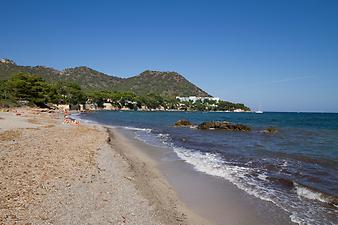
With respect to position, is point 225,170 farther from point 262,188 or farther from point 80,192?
point 80,192

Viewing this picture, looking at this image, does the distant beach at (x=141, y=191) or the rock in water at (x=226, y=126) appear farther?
the rock in water at (x=226, y=126)

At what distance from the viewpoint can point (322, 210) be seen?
10.0m

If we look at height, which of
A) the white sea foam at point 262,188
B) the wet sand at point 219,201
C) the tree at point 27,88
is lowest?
the wet sand at point 219,201

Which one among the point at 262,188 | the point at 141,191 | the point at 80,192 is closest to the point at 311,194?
the point at 262,188

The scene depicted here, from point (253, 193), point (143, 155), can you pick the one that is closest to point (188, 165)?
point (143, 155)

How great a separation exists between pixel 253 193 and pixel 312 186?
311 centimetres

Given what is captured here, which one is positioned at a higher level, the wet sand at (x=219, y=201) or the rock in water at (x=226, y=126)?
the rock in water at (x=226, y=126)

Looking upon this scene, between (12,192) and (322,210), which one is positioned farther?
(322,210)

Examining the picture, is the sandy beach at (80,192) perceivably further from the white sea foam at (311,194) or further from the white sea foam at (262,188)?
the white sea foam at (311,194)

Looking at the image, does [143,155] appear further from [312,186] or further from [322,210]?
[322,210]

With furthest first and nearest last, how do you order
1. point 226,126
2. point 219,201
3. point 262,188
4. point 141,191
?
point 226,126
point 262,188
point 219,201
point 141,191

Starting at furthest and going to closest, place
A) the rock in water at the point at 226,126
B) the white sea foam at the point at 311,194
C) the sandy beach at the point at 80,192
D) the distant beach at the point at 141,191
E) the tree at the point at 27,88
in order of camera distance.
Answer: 1. the tree at the point at 27,88
2. the rock in water at the point at 226,126
3. the white sea foam at the point at 311,194
4. the distant beach at the point at 141,191
5. the sandy beach at the point at 80,192

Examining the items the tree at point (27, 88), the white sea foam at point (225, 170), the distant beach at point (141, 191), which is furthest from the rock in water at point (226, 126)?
the tree at point (27, 88)

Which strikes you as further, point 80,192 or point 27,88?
point 27,88
